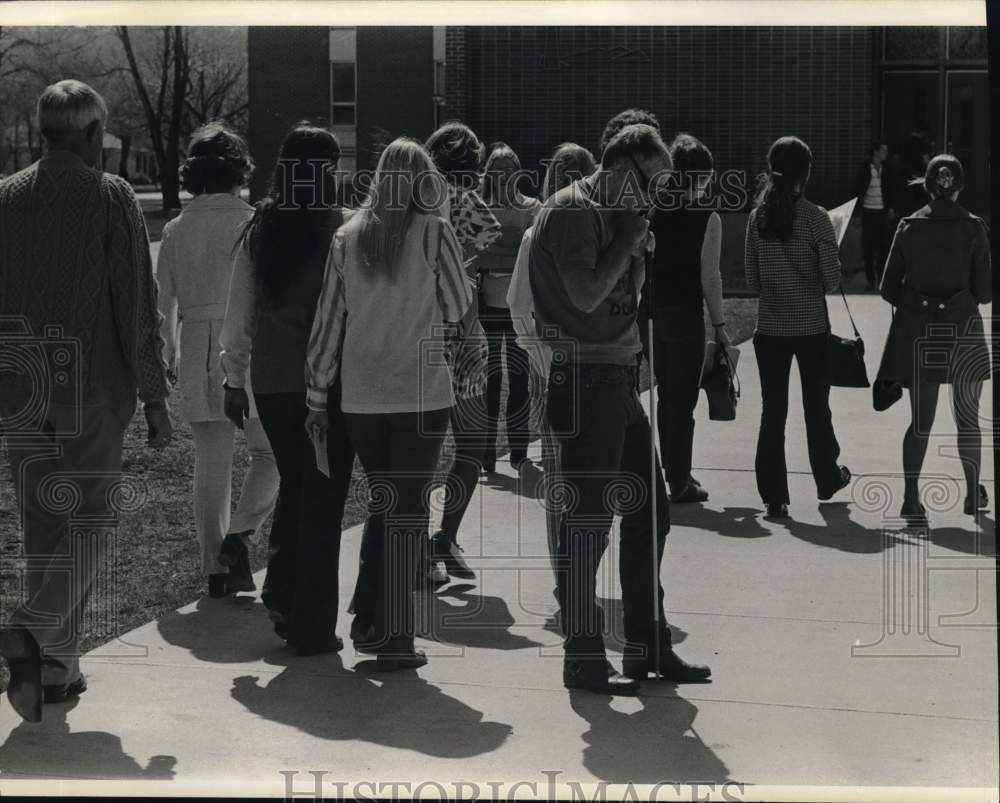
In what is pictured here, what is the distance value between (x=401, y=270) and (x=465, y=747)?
5.32ft

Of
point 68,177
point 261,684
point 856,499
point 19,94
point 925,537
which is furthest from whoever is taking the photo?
point 856,499

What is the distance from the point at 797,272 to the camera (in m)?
7.22

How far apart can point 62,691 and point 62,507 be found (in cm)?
64

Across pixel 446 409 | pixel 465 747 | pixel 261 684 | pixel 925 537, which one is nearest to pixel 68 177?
pixel 446 409

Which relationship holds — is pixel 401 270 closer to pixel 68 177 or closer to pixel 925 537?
pixel 68 177

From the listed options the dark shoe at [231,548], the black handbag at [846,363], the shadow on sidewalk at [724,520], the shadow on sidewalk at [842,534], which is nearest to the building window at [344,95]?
the shadow on sidewalk at [724,520]

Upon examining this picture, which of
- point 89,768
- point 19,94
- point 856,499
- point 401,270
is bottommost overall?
point 89,768

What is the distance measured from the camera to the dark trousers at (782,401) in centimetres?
741

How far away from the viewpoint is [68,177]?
5012mm

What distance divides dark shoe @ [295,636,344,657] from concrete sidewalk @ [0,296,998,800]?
0.04 meters

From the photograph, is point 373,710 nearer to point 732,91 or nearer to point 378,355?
point 378,355

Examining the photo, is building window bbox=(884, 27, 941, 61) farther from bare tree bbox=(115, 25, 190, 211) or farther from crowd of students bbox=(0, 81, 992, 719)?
crowd of students bbox=(0, 81, 992, 719)

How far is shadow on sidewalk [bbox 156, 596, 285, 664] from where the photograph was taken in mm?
5715

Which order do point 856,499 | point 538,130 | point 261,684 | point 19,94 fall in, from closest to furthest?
point 261,684 < point 19,94 < point 856,499 < point 538,130
